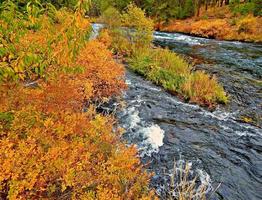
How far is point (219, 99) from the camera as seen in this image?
11156 mm

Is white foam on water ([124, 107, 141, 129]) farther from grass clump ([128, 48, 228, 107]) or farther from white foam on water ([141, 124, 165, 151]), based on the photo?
grass clump ([128, 48, 228, 107])

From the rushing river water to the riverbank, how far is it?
15.0 meters

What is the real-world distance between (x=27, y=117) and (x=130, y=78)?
350 inches

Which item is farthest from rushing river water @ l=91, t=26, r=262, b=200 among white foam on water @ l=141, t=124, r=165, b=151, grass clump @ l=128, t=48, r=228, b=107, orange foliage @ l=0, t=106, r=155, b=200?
orange foliage @ l=0, t=106, r=155, b=200

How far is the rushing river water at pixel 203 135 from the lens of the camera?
6.47m

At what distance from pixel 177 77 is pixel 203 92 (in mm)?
1731

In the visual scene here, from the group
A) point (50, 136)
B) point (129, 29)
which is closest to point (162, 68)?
point (129, 29)

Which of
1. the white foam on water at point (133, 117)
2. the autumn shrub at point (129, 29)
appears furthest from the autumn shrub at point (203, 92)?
the autumn shrub at point (129, 29)

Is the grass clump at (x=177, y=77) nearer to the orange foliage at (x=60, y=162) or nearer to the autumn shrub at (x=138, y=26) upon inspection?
the autumn shrub at (x=138, y=26)

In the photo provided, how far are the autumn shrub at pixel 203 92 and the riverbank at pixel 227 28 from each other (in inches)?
651

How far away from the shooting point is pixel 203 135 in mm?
8586

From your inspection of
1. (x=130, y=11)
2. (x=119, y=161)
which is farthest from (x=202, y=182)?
(x=130, y=11)

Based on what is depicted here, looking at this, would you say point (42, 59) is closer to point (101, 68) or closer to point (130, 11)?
point (101, 68)

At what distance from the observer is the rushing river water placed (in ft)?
21.2
